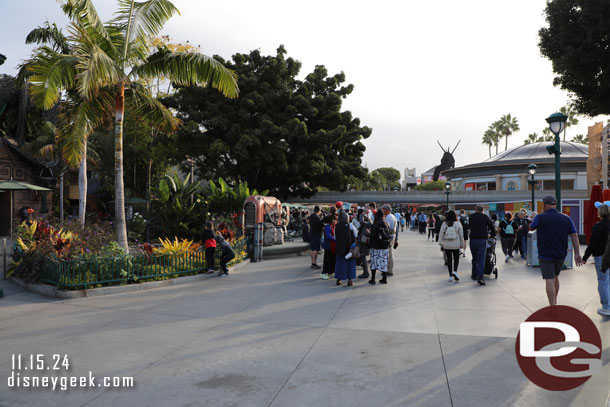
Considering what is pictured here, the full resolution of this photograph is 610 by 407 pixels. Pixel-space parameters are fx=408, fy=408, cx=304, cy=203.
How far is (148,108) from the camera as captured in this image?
11.7 m

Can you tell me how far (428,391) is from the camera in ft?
12.5

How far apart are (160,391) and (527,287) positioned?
8.11 m

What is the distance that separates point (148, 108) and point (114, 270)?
5092 mm

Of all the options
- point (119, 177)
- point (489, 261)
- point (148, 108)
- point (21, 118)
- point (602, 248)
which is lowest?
point (489, 261)

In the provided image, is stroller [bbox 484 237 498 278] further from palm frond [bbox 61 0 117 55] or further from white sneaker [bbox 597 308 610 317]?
palm frond [bbox 61 0 117 55]

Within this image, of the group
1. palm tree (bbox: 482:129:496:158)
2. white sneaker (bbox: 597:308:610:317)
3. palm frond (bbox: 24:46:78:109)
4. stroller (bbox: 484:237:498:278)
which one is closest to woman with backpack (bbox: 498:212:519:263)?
stroller (bbox: 484:237:498:278)

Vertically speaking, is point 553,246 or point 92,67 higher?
point 92,67

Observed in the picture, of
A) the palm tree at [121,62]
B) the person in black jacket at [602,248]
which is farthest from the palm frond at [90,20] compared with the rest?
the person in black jacket at [602,248]

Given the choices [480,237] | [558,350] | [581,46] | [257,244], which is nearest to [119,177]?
[257,244]

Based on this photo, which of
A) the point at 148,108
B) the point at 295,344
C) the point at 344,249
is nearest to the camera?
the point at 295,344

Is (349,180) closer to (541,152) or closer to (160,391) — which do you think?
(160,391)

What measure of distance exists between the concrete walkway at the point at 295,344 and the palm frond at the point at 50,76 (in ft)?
14.1

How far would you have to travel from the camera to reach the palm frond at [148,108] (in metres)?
11.3

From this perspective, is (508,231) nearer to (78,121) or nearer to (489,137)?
(78,121)
